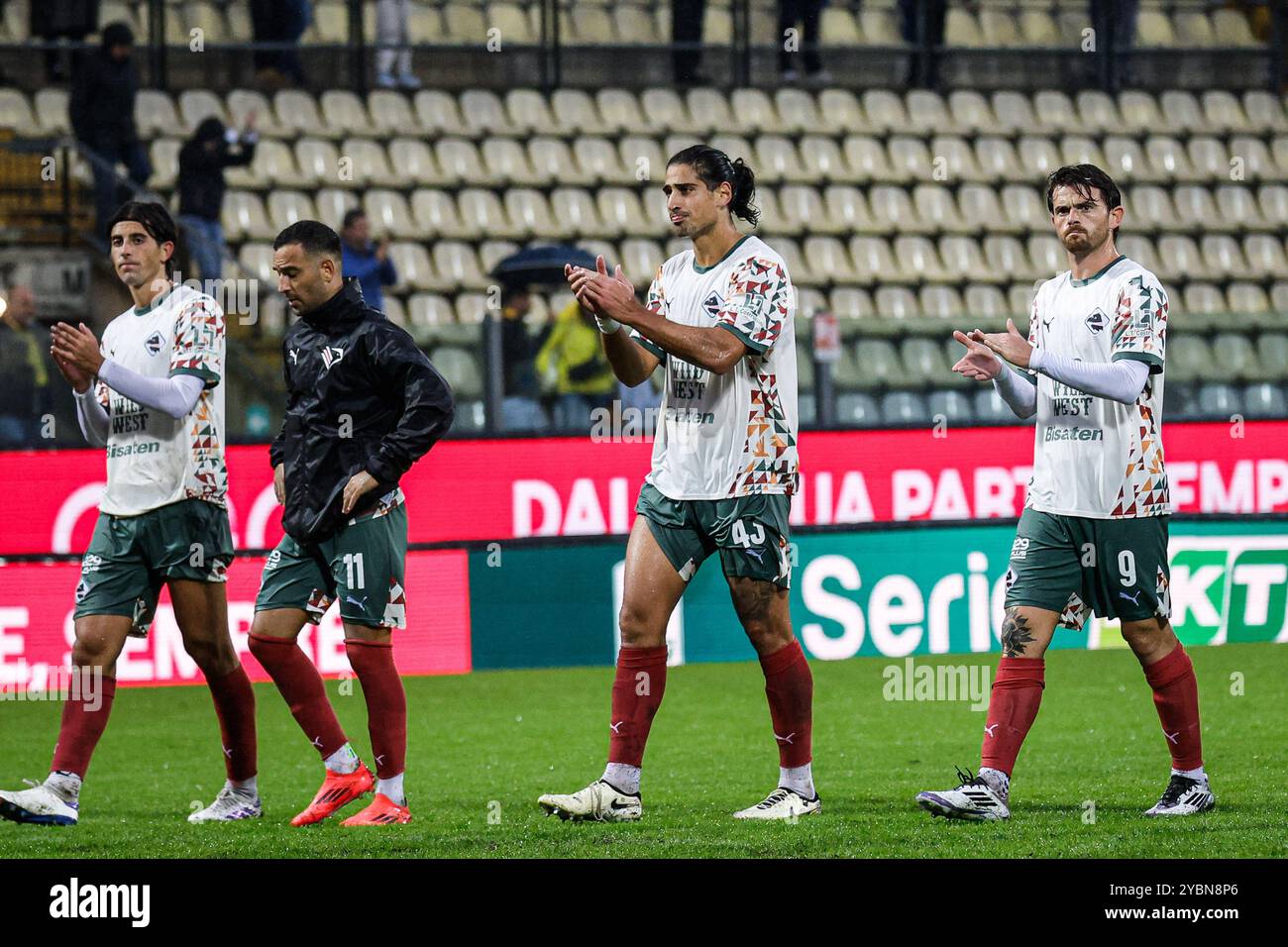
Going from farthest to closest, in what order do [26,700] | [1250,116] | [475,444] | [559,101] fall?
[1250,116], [559,101], [475,444], [26,700]

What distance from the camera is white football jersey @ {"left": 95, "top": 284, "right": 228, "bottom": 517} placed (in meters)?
6.52

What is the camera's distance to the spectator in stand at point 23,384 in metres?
10.7

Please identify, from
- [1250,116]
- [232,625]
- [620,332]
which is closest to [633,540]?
[620,332]

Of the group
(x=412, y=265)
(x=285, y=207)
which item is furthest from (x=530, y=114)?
(x=285, y=207)

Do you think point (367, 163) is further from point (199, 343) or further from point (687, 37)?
point (199, 343)

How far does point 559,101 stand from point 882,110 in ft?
10.4

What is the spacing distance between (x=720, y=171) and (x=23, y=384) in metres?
5.87

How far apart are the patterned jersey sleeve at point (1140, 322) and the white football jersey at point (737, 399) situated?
3.40 ft

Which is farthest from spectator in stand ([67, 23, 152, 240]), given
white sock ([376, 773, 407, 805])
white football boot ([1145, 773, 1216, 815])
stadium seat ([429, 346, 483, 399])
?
white football boot ([1145, 773, 1216, 815])

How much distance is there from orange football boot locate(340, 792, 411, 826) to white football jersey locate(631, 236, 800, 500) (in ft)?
4.46

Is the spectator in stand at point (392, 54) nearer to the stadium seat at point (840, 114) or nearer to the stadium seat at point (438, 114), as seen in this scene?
the stadium seat at point (438, 114)
